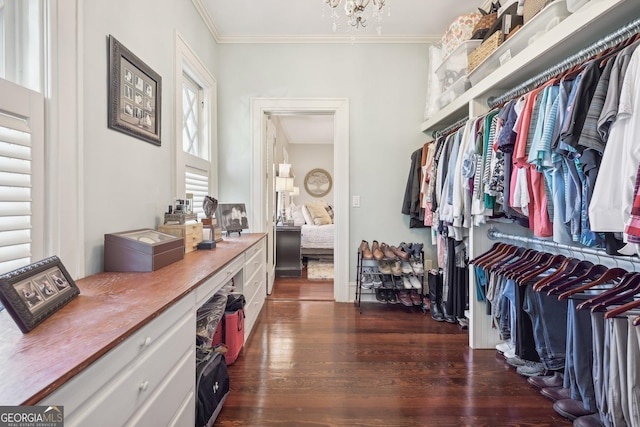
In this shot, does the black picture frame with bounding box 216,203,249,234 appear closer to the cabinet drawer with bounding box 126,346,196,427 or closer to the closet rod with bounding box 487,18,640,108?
the cabinet drawer with bounding box 126,346,196,427

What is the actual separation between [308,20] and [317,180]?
16.4ft

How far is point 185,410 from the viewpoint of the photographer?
3.85 feet

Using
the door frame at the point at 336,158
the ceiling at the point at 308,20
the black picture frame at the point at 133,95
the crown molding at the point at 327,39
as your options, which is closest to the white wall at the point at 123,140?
the black picture frame at the point at 133,95

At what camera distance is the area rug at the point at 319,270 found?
Answer: 4163mm

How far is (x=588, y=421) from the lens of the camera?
1.40 meters

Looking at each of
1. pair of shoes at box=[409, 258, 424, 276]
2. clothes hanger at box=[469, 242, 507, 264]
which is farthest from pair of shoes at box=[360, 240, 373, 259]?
clothes hanger at box=[469, 242, 507, 264]

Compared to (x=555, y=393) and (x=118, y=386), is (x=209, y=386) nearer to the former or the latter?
(x=118, y=386)

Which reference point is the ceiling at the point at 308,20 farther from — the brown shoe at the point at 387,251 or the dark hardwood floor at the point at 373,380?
the dark hardwood floor at the point at 373,380

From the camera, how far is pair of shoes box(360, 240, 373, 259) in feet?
9.45

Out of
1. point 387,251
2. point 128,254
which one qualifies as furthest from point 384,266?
point 128,254

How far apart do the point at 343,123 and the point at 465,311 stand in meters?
2.13

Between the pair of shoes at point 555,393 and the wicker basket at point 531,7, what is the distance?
2069mm

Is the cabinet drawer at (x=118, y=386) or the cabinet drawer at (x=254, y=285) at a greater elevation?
the cabinet drawer at (x=118, y=386)

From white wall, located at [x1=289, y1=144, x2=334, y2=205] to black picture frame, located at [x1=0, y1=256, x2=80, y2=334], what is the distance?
6823 millimetres
